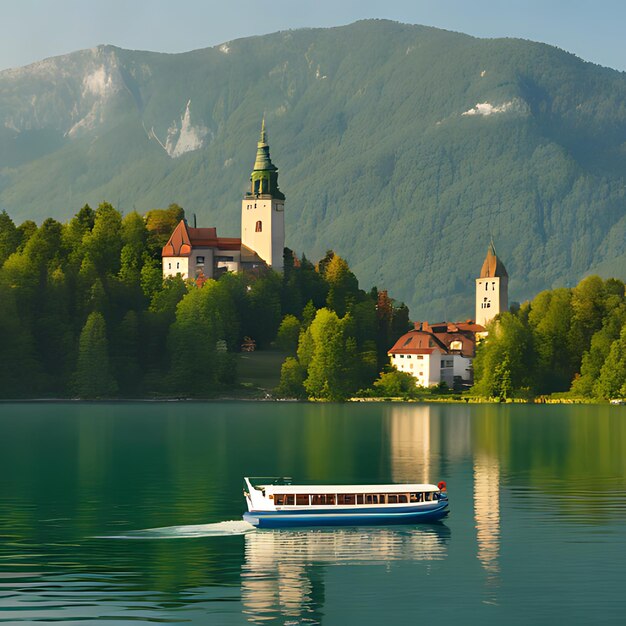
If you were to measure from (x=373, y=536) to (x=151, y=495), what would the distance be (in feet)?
56.8

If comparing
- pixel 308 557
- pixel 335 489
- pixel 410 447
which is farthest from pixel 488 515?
pixel 410 447

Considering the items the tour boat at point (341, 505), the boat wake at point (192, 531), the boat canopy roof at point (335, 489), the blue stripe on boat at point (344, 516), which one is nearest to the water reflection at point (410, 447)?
the boat canopy roof at point (335, 489)

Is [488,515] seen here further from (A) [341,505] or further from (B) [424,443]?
(B) [424,443]

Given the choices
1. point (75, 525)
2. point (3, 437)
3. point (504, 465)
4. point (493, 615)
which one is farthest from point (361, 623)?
point (3, 437)

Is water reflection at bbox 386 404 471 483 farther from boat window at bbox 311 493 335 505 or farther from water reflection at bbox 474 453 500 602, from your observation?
boat window at bbox 311 493 335 505

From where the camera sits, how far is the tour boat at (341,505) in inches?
2491

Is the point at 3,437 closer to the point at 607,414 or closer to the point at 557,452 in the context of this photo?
the point at 557,452

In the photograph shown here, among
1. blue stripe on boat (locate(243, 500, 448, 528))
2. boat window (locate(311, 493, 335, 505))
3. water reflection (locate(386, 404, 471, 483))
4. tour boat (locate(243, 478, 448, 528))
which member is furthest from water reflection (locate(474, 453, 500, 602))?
boat window (locate(311, 493, 335, 505))

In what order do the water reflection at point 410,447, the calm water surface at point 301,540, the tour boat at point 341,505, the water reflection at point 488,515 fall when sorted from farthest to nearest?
1. the water reflection at point 410,447
2. the tour boat at point 341,505
3. the water reflection at point 488,515
4. the calm water surface at point 301,540

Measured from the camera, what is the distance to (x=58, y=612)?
44281 mm

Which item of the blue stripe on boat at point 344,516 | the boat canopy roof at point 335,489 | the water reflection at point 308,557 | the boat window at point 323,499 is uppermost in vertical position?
the boat canopy roof at point 335,489

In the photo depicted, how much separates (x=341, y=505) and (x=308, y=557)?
8622 mm

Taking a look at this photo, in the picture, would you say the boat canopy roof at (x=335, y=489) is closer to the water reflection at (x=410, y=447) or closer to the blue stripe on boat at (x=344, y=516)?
the blue stripe on boat at (x=344, y=516)

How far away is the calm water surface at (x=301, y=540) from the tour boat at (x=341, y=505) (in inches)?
32.7
